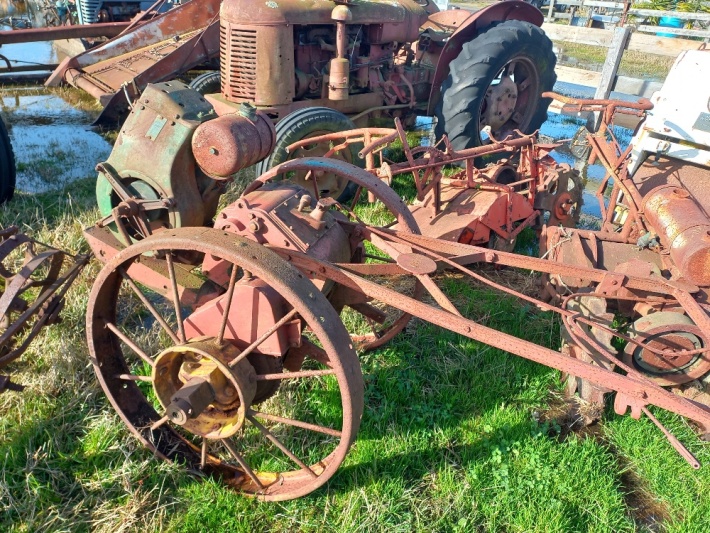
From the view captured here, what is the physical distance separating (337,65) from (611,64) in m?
3.53

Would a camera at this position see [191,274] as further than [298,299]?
Yes

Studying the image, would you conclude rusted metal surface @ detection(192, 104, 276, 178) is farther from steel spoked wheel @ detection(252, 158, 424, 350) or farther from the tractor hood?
the tractor hood

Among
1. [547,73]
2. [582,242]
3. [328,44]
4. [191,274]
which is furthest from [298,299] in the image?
[547,73]

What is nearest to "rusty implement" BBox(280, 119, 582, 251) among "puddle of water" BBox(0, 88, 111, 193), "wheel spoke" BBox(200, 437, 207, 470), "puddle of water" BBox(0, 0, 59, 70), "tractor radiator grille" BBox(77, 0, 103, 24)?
"wheel spoke" BBox(200, 437, 207, 470)

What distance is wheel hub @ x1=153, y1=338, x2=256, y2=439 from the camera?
78.0 inches

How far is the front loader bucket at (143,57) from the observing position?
5.44m

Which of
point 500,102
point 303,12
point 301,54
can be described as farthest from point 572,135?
point 303,12

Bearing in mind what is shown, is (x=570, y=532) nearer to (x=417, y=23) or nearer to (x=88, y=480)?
(x=88, y=480)

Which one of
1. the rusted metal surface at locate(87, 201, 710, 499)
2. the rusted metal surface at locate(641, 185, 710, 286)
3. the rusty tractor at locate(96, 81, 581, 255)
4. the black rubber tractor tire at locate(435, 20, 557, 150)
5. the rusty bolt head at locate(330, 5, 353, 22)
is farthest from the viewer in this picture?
the black rubber tractor tire at locate(435, 20, 557, 150)

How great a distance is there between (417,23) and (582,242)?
3.37m

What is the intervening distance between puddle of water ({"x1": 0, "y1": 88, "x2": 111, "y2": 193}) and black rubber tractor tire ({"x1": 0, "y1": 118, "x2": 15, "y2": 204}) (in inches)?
19.8

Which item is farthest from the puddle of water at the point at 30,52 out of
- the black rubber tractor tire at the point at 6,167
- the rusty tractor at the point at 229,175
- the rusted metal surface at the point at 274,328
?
the rusted metal surface at the point at 274,328

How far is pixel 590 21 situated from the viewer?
12297 millimetres

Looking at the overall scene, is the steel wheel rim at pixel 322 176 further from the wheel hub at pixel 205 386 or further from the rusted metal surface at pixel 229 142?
Answer: the wheel hub at pixel 205 386
